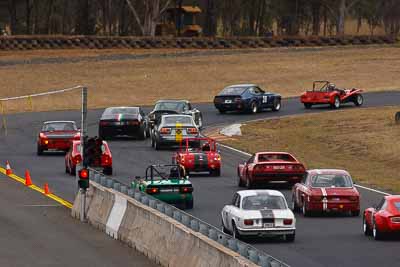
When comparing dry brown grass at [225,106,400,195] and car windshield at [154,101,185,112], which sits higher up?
car windshield at [154,101,185,112]

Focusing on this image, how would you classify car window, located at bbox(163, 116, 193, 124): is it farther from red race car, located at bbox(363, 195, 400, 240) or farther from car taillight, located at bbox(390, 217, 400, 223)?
car taillight, located at bbox(390, 217, 400, 223)

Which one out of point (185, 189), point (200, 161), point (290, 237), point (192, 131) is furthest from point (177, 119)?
point (290, 237)

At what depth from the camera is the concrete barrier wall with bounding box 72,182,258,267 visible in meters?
20.4

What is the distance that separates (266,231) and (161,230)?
2608 mm

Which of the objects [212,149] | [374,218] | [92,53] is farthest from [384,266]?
[92,53]

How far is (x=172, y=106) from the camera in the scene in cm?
5456

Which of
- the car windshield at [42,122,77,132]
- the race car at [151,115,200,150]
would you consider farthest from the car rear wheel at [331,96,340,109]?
the car windshield at [42,122,77,132]

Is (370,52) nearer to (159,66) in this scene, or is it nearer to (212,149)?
(159,66)

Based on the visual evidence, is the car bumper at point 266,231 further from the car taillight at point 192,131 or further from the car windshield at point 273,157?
the car taillight at point 192,131

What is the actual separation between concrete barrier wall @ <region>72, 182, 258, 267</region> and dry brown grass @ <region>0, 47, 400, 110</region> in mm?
40897

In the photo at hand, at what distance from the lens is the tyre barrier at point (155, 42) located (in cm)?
9638

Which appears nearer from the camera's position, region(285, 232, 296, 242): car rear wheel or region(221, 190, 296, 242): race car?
region(221, 190, 296, 242): race car

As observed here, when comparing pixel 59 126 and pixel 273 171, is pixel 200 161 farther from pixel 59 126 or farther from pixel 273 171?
pixel 59 126

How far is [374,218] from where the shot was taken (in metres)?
25.9
